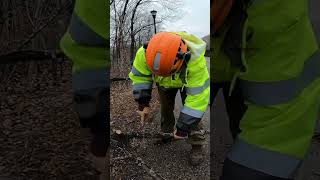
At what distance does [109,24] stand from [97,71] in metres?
0.11

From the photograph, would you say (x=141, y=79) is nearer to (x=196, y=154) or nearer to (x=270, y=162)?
(x=196, y=154)

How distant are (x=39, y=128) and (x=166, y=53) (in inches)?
16.2

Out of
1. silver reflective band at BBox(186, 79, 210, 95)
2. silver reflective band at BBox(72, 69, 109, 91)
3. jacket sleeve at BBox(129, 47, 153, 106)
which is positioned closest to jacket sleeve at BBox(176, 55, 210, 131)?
silver reflective band at BBox(186, 79, 210, 95)

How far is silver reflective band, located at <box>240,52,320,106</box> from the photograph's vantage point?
850 mm

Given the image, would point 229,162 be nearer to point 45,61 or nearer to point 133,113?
point 133,113

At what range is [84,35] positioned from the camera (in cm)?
100

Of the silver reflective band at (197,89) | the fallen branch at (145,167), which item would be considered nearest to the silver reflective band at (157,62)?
the silver reflective band at (197,89)

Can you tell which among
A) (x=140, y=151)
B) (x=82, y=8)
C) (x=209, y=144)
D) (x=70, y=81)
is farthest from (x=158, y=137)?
(x=82, y=8)

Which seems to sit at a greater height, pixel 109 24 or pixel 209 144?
pixel 109 24

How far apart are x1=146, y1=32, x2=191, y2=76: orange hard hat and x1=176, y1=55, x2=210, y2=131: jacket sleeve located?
4 cm

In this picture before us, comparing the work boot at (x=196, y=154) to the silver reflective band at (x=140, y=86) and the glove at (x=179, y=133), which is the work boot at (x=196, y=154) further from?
the silver reflective band at (x=140, y=86)

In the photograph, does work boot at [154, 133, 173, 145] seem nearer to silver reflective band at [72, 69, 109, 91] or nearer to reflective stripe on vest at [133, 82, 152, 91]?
reflective stripe on vest at [133, 82, 152, 91]

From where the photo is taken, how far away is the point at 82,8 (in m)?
0.99

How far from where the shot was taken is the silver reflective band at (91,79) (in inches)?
39.9
